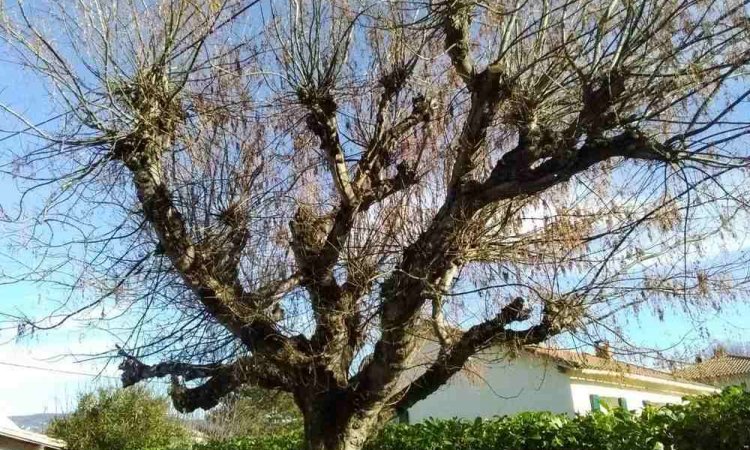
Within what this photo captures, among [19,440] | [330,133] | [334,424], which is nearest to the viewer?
[334,424]

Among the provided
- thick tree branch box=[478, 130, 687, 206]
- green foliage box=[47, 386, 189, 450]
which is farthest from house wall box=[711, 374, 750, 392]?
green foliage box=[47, 386, 189, 450]

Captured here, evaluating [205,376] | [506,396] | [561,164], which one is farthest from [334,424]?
[506,396]

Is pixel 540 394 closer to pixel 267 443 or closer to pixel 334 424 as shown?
pixel 267 443

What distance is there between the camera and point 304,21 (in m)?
7.21

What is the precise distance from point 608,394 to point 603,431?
15.1 metres

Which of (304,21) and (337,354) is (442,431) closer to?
(337,354)

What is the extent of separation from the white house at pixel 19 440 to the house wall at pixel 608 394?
501 inches

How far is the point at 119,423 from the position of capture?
63.2 ft

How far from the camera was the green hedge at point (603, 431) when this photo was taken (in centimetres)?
548

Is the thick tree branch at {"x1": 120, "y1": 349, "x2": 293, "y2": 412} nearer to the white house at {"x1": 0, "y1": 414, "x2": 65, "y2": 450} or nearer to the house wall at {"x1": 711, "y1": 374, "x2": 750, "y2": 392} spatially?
the house wall at {"x1": 711, "y1": 374, "x2": 750, "y2": 392}

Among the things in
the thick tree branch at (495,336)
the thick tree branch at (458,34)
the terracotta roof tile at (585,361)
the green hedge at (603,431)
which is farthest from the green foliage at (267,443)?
the thick tree branch at (458,34)

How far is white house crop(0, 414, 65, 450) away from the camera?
16.9 metres

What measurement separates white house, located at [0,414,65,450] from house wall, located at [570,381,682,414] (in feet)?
41.8

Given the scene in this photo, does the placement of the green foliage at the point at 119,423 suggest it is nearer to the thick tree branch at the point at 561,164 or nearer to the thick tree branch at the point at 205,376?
the thick tree branch at the point at 205,376
